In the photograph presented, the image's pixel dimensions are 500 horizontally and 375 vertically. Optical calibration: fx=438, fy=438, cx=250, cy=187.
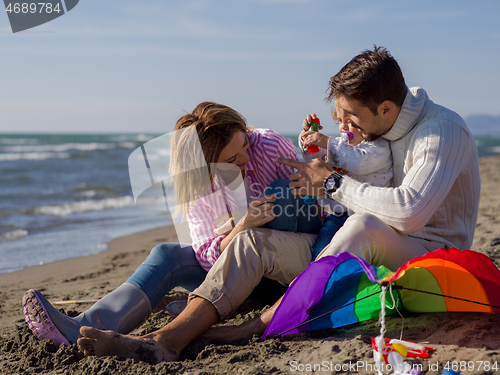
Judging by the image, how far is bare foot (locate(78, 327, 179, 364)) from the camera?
1.96 m

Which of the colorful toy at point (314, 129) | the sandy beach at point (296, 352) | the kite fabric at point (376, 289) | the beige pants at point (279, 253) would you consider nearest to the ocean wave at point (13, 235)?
the sandy beach at point (296, 352)

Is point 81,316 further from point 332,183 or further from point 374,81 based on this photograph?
point 374,81

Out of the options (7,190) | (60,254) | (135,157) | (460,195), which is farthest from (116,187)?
(460,195)

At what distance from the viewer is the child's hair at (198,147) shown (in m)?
2.72

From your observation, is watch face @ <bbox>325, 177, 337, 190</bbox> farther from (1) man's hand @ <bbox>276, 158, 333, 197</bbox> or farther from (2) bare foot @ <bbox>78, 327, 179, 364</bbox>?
(2) bare foot @ <bbox>78, 327, 179, 364</bbox>

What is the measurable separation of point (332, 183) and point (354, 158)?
0.24 meters

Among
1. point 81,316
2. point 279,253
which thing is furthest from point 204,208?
point 81,316

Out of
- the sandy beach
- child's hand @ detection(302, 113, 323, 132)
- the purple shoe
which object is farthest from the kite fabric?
the purple shoe

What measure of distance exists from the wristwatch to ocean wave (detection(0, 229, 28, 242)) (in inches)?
198

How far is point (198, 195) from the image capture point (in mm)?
2771

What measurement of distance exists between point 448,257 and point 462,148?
55 centimetres

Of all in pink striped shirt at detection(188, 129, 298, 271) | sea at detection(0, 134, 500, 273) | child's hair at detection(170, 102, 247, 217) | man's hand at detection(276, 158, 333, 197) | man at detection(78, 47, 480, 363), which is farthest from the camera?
sea at detection(0, 134, 500, 273)

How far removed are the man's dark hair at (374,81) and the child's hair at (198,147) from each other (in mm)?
794

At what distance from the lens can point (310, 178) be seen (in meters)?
2.33
